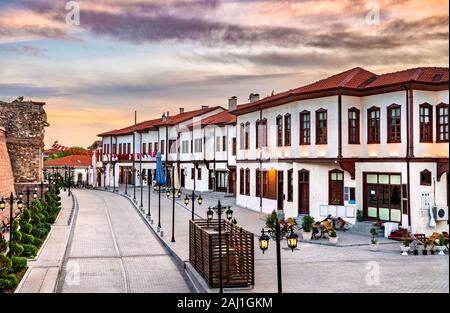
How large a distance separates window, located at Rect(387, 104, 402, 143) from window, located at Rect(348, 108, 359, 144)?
1.97m

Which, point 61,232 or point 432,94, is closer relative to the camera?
point 432,94

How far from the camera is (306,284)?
16406 mm

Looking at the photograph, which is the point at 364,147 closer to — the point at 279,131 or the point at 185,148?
the point at 279,131

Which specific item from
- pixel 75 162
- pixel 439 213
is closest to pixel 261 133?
pixel 439 213

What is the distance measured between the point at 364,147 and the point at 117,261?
14.4m

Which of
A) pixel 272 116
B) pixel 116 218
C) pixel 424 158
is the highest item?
pixel 272 116

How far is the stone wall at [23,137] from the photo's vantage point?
4250 centimetres

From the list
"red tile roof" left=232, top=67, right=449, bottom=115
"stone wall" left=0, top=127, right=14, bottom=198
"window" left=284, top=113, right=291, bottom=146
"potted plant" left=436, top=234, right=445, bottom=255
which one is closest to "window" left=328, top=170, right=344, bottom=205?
"window" left=284, top=113, right=291, bottom=146

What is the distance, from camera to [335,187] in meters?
29.1

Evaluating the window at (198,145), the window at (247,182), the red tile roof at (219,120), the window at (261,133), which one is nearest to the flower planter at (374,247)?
the window at (261,133)

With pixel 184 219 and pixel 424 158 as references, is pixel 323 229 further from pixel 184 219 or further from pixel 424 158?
pixel 184 219
